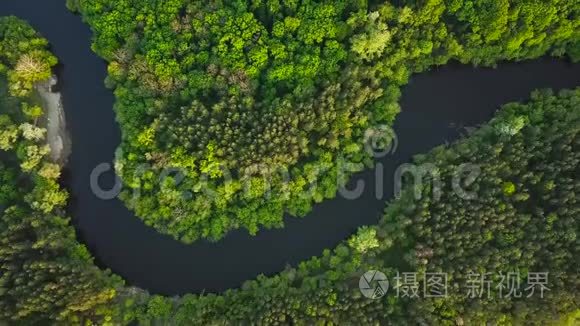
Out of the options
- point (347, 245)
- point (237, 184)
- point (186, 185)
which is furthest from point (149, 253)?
point (347, 245)

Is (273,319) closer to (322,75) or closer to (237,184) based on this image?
(237,184)

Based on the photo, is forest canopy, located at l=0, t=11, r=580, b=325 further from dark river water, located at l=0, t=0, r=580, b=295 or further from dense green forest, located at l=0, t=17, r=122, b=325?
dark river water, located at l=0, t=0, r=580, b=295

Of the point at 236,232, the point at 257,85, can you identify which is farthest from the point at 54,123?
the point at 236,232

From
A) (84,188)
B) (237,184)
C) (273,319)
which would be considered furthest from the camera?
(84,188)

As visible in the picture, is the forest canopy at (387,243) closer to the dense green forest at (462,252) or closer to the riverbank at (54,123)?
the dense green forest at (462,252)
